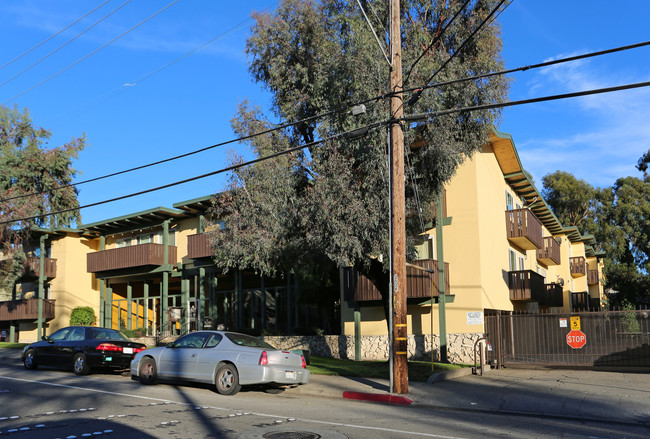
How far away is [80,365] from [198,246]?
44.4 ft

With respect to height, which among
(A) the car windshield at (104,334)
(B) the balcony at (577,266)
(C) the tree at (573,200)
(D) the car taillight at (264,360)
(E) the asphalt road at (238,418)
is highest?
(C) the tree at (573,200)

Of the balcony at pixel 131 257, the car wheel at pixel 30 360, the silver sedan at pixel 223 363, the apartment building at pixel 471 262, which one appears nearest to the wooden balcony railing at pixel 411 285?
the apartment building at pixel 471 262

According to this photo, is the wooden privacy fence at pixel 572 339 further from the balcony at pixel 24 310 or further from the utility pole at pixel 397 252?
the balcony at pixel 24 310

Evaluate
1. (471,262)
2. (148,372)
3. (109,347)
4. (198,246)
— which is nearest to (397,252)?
(148,372)

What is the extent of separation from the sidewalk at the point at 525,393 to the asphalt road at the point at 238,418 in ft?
1.38

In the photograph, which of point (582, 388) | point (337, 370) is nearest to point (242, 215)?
point (337, 370)

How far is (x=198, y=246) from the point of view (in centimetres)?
2967

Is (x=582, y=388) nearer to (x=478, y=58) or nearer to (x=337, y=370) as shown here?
(x=337, y=370)

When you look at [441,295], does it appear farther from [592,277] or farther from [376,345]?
[592,277]

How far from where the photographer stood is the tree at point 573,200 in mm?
56688

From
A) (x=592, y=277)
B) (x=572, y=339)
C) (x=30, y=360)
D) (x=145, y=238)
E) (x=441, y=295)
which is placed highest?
(x=145, y=238)

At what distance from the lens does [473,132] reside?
18188 millimetres

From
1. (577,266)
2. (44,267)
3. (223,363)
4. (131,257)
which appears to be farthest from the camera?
(577,266)

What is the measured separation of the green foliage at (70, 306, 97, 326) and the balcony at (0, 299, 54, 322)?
1854mm
